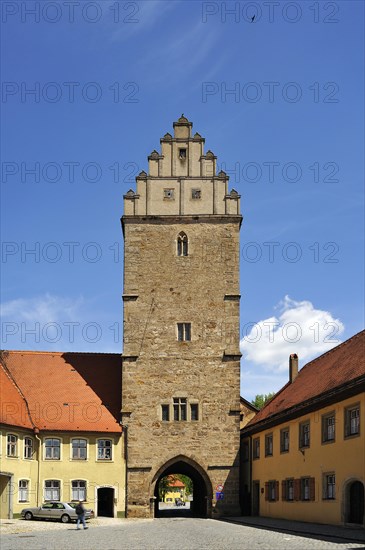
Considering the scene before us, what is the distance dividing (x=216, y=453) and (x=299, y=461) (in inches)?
374

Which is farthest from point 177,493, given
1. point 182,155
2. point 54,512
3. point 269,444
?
point 54,512

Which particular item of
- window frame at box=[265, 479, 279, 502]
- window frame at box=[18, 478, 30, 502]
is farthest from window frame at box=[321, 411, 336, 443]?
window frame at box=[18, 478, 30, 502]

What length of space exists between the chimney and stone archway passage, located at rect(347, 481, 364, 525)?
1751 cm

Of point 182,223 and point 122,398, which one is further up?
point 182,223

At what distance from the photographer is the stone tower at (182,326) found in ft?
144

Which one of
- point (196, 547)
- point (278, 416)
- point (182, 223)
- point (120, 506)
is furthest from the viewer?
point (182, 223)

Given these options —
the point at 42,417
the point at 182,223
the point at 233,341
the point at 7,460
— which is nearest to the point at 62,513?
the point at 7,460

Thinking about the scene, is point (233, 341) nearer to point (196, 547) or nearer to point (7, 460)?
point (7, 460)

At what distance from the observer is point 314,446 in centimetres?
3325

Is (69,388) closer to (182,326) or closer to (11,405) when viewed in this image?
(11,405)

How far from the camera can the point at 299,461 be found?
35.4 m

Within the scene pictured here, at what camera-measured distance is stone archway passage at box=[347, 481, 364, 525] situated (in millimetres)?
28259


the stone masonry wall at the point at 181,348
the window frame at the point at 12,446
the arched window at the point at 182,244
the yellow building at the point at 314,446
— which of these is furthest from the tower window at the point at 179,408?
the window frame at the point at 12,446

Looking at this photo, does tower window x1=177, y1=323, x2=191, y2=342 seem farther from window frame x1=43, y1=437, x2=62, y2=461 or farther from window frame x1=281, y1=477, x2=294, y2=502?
window frame x1=281, y1=477, x2=294, y2=502
